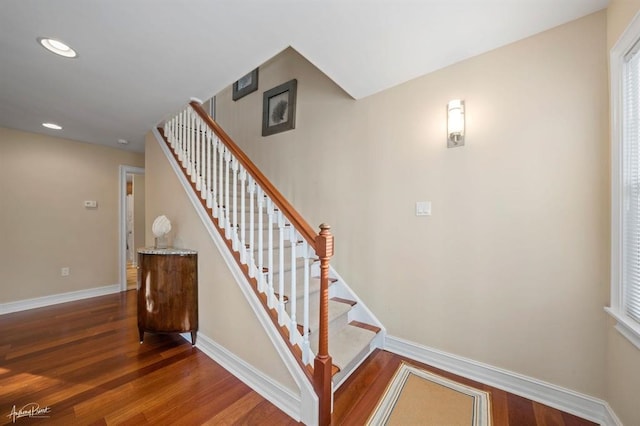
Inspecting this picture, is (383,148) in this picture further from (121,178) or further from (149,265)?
(121,178)

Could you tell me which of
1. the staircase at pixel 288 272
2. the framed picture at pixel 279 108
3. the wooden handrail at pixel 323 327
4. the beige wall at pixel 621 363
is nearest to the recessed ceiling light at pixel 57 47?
the staircase at pixel 288 272

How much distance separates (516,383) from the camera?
5.09ft

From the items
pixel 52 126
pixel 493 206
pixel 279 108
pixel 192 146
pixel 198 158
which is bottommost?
pixel 493 206

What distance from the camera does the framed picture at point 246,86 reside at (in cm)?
337

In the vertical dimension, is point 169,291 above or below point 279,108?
below

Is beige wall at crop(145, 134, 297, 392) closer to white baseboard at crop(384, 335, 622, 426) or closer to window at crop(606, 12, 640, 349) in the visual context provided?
white baseboard at crop(384, 335, 622, 426)

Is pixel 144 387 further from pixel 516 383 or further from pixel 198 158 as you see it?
pixel 516 383

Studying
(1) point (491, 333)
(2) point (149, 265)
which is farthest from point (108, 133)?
(1) point (491, 333)

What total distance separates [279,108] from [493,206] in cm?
246

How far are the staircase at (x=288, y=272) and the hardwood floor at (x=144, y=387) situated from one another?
0.22 meters

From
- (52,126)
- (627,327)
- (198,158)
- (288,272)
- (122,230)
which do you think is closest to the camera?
(627,327)

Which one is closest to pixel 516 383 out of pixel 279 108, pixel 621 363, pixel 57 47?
pixel 621 363

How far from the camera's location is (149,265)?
2.12m

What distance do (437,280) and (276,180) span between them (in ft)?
6.62
